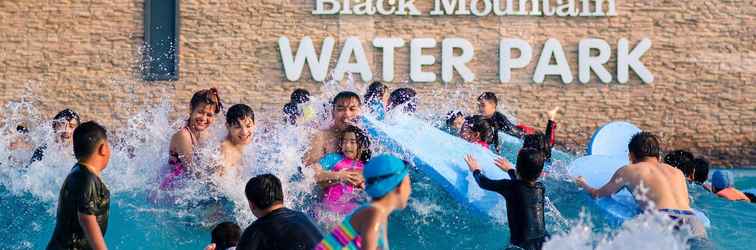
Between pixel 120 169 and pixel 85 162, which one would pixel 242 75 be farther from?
pixel 85 162

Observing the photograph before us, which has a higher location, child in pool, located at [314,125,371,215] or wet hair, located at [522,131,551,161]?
wet hair, located at [522,131,551,161]

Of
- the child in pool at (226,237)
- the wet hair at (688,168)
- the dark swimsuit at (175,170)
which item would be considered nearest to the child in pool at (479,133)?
the wet hair at (688,168)

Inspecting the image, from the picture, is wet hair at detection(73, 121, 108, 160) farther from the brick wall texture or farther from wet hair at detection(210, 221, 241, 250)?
the brick wall texture

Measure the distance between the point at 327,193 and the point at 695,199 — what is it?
3.47 m

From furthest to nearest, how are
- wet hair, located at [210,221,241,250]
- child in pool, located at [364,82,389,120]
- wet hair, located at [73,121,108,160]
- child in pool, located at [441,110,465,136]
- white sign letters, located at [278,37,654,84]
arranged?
1. white sign letters, located at [278,37,654,84]
2. child in pool, located at [441,110,465,136]
3. child in pool, located at [364,82,389,120]
4. wet hair, located at [210,221,241,250]
5. wet hair, located at [73,121,108,160]

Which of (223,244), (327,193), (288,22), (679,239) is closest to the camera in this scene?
(223,244)

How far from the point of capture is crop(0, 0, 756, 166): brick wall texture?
14.7 m

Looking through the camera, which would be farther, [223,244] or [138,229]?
[138,229]

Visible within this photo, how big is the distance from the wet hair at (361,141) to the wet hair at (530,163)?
1.30 metres

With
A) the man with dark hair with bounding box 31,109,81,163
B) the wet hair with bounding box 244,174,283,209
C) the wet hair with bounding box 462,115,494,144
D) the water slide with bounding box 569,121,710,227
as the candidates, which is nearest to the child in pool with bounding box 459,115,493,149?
the wet hair with bounding box 462,115,494,144

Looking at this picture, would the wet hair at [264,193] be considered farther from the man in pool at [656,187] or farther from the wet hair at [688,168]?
the wet hair at [688,168]

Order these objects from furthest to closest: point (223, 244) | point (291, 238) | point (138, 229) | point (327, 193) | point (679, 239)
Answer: point (138, 229), point (327, 193), point (679, 239), point (223, 244), point (291, 238)

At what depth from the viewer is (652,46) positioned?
48.9 ft

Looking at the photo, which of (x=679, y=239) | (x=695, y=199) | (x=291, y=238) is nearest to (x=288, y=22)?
(x=695, y=199)
